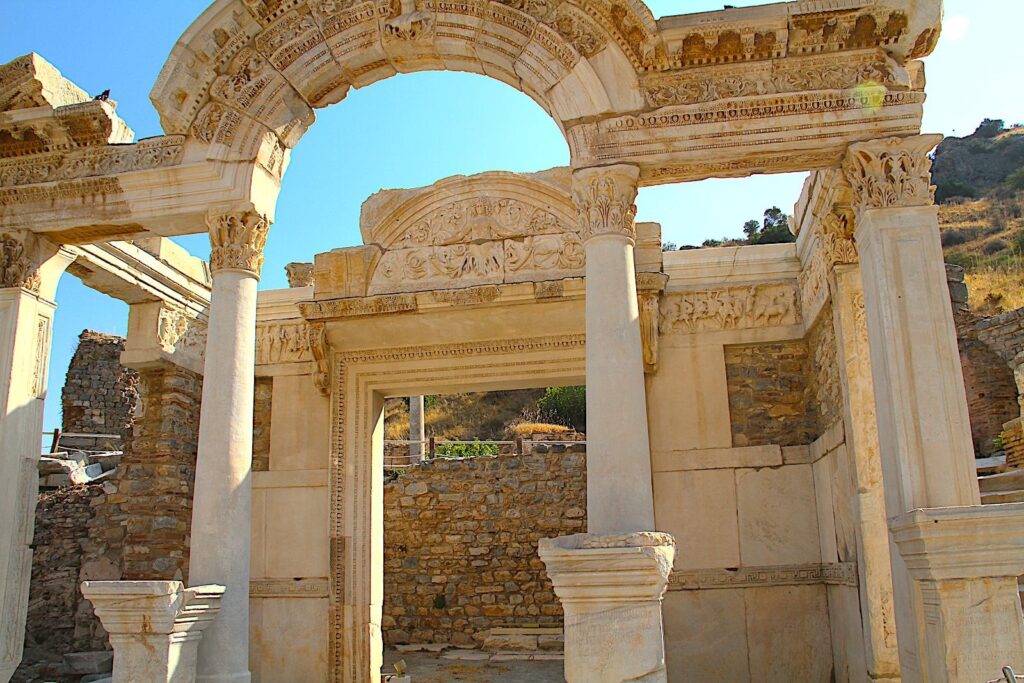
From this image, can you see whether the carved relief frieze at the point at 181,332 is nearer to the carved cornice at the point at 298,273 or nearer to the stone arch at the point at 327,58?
the carved cornice at the point at 298,273

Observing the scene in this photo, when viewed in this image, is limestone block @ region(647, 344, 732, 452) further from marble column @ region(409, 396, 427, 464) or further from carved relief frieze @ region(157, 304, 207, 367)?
marble column @ region(409, 396, 427, 464)

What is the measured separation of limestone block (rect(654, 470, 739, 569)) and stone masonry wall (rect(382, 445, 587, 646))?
5.53 m

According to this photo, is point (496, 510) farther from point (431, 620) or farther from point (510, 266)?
point (510, 266)

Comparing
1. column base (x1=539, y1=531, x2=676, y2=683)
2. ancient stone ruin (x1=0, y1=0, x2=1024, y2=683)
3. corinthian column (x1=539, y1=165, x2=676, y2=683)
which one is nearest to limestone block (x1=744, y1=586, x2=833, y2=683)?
ancient stone ruin (x1=0, y1=0, x2=1024, y2=683)

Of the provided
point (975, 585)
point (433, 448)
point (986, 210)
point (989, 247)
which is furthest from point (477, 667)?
point (986, 210)

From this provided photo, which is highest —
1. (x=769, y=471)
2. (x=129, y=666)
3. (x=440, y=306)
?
(x=440, y=306)

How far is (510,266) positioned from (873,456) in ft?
13.6

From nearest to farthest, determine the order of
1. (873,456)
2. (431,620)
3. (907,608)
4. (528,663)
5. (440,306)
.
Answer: (907,608) < (873,456) < (440,306) < (528,663) < (431,620)

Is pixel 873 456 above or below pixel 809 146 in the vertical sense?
below

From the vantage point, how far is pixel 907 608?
5598 millimetres

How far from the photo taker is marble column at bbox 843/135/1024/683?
18.4ft

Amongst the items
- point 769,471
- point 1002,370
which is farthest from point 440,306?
point 1002,370

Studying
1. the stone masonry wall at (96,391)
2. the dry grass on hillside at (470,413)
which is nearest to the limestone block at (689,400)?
the stone masonry wall at (96,391)

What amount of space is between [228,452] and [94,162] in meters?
3.00
